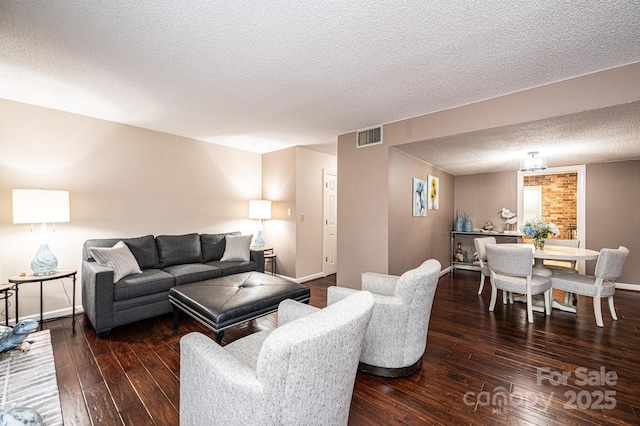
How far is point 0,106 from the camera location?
2.81 meters

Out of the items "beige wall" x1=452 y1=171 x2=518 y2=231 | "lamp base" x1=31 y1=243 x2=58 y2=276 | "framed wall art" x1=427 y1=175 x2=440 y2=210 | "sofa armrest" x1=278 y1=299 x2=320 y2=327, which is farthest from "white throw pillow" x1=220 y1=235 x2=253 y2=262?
"beige wall" x1=452 y1=171 x2=518 y2=231

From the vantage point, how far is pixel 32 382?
5.11 ft

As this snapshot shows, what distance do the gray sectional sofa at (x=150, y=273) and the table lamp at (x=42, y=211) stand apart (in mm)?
343

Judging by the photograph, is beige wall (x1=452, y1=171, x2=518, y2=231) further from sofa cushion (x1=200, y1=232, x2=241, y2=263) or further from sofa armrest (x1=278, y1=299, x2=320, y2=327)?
sofa armrest (x1=278, y1=299, x2=320, y2=327)

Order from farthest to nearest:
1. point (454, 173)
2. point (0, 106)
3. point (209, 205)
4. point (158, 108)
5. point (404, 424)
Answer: point (454, 173)
point (209, 205)
point (158, 108)
point (0, 106)
point (404, 424)

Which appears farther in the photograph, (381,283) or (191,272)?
(191,272)

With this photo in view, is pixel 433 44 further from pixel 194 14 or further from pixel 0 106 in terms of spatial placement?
pixel 0 106

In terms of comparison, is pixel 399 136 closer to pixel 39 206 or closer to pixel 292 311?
pixel 292 311

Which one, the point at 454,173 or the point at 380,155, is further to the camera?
the point at 454,173

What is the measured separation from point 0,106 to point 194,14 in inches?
116

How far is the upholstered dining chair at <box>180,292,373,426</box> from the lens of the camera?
918mm

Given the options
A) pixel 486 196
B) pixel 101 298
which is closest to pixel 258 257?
pixel 101 298

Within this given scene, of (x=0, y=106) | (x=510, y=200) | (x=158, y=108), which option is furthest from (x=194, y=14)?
(x=510, y=200)

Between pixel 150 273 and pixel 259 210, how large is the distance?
207cm
